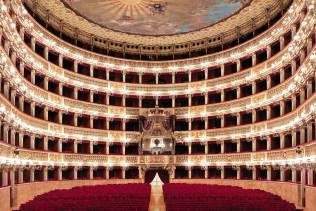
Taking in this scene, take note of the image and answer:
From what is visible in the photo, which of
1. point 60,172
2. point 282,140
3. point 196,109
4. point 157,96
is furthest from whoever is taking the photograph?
point 157,96

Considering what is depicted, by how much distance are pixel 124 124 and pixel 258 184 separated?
49.9 ft

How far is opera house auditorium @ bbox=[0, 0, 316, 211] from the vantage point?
29.6 metres

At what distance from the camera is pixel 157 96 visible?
4591 centimetres

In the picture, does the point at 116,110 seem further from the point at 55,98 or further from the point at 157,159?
the point at 55,98

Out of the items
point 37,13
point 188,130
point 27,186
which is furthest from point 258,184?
point 37,13

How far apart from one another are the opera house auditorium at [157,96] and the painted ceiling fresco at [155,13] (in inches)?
3.6

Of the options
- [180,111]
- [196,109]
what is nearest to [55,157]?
[180,111]

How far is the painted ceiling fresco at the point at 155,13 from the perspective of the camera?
116 ft

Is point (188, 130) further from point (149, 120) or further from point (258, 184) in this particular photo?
point (258, 184)

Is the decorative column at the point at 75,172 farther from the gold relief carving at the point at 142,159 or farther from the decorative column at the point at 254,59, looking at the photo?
the decorative column at the point at 254,59

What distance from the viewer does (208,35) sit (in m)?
43.8

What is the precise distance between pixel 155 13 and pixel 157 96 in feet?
34.5

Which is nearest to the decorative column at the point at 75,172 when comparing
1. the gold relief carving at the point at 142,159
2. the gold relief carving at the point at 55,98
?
the gold relief carving at the point at 55,98

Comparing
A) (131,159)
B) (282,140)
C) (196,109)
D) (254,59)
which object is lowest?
(131,159)
